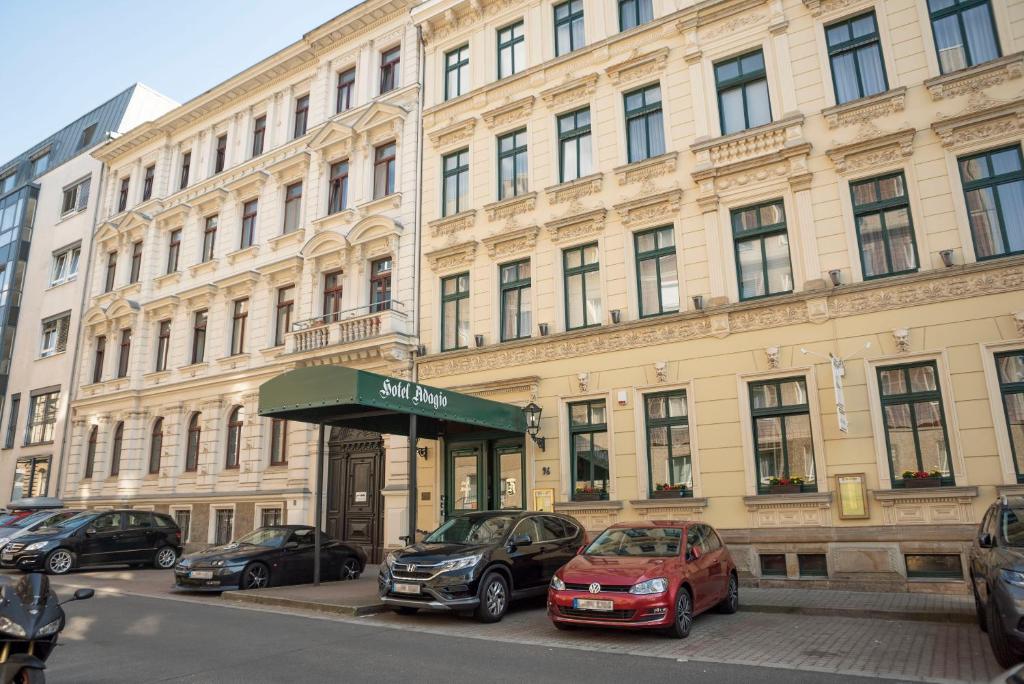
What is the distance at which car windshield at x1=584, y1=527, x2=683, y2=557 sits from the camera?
33.4 ft

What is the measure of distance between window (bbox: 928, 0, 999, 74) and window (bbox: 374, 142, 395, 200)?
14744 millimetres

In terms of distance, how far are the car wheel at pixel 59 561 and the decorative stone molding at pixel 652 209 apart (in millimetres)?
16506

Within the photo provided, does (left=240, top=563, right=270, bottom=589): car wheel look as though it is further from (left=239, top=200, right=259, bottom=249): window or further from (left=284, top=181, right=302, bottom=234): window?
(left=239, top=200, right=259, bottom=249): window

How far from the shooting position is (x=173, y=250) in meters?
28.3

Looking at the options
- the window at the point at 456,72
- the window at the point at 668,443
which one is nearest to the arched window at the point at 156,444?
the window at the point at 456,72

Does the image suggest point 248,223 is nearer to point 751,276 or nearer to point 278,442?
point 278,442

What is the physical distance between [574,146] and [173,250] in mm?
18413

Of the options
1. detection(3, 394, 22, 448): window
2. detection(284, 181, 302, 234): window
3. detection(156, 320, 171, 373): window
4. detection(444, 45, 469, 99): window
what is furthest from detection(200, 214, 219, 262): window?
detection(3, 394, 22, 448): window

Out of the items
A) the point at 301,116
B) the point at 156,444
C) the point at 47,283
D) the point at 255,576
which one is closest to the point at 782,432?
the point at 255,576

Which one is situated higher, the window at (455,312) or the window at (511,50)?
the window at (511,50)

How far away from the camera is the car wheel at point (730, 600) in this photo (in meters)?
11.0

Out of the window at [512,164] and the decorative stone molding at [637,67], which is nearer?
the decorative stone molding at [637,67]

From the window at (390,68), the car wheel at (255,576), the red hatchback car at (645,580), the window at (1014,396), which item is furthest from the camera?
the window at (390,68)

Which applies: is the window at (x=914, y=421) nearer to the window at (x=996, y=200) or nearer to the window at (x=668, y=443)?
the window at (x=996, y=200)
